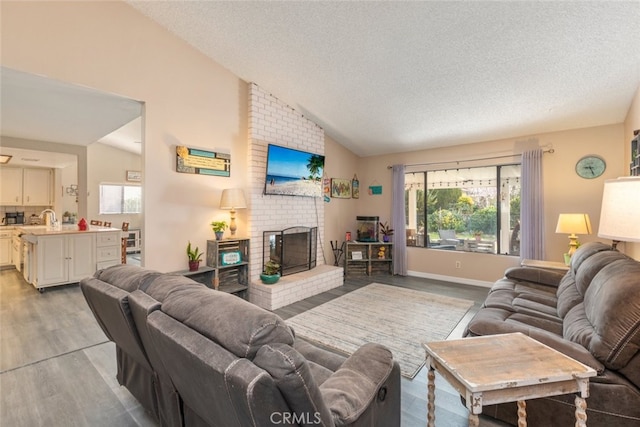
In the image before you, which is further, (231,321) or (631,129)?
(631,129)

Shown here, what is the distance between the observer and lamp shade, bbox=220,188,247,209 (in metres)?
3.67

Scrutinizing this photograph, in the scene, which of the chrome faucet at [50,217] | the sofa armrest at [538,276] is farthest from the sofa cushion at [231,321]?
the chrome faucet at [50,217]

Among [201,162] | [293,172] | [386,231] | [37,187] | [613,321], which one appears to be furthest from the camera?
[37,187]

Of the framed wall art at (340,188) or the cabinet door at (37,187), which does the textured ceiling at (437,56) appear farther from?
the cabinet door at (37,187)

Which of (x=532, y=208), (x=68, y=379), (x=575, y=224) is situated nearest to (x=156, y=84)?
(x=68, y=379)

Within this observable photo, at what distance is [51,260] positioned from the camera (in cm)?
434

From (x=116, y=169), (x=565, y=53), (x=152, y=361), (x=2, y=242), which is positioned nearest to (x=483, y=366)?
(x=152, y=361)

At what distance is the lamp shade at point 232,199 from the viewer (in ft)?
12.0

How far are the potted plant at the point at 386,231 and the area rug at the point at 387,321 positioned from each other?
59.3 inches

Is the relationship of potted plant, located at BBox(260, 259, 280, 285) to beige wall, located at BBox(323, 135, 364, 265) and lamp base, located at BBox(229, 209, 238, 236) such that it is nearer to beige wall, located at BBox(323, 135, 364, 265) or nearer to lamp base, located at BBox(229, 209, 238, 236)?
lamp base, located at BBox(229, 209, 238, 236)

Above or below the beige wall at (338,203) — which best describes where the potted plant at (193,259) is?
below

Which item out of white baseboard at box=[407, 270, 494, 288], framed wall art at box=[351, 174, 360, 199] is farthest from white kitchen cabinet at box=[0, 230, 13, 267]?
white baseboard at box=[407, 270, 494, 288]

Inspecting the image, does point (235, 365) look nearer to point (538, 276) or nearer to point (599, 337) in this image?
point (599, 337)

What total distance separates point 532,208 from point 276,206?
12.4 ft
